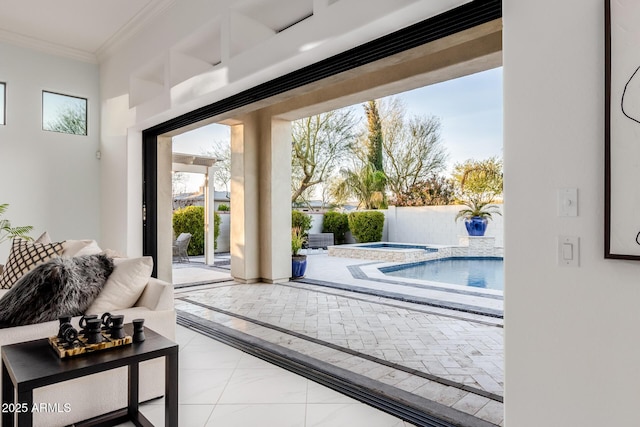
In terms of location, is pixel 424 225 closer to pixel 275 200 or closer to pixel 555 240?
pixel 275 200

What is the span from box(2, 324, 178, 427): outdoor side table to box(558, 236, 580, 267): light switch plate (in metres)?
1.76

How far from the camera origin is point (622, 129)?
1476 mm

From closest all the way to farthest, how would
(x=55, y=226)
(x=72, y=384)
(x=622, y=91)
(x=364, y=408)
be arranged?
(x=622, y=91)
(x=72, y=384)
(x=364, y=408)
(x=55, y=226)

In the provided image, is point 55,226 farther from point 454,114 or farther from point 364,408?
point 454,114

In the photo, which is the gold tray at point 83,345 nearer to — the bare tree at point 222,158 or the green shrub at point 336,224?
the bare tree at point 222,158

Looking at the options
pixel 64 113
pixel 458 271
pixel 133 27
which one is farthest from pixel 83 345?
pixel 458 271

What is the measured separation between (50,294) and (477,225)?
1092 cm

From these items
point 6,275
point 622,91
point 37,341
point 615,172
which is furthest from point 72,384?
point 622,91

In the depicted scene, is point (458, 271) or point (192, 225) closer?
point (458, 271)

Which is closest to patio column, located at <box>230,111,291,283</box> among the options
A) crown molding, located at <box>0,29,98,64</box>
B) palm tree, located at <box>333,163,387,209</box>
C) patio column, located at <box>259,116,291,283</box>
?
patio column, located at <box>259,116,291,283</box>

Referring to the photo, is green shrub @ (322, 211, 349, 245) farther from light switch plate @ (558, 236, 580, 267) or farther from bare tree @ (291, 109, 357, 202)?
light switch plate @ (558, 236, 580, 267)

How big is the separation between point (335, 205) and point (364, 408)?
41.1 feet

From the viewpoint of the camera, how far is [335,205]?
585 inches

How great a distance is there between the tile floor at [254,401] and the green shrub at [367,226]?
10.5m
